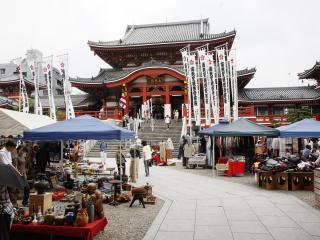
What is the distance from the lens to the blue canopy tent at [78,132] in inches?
409

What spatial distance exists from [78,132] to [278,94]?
91.3 feet

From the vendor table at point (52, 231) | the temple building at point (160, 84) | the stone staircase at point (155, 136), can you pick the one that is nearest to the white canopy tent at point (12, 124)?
the vendor table at point (52, 231)

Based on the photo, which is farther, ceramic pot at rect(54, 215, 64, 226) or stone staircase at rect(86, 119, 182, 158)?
stone staircase at rect(86, 119, 182, 158)

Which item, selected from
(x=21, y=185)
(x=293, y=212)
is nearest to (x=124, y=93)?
(x=293, y=212)

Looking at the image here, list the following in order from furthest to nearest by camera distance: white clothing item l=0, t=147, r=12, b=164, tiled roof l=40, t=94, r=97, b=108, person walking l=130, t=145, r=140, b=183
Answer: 1. tiled roof l=40, t=94, r=97, b=108
2. person walking l=130, t=145, r=140, b=183
3. white clothing item l=0, t=147, r=12, b=164

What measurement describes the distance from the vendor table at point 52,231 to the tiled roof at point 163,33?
3085 cm

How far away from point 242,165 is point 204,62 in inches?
369

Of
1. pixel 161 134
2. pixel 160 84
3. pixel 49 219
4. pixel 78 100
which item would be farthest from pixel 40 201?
pixel 78 100

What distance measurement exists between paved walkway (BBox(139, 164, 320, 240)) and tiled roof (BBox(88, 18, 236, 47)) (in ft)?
86.6

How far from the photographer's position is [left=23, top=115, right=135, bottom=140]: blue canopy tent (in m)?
10.4

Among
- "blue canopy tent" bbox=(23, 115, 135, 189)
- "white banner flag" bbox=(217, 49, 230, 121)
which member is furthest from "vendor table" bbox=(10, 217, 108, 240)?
"white banner flag" bbox=(217, 49, 230, 121)

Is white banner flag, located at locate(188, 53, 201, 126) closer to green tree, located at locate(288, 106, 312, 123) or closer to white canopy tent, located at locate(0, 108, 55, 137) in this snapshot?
green tree, located at locate(288, 106, 312, 123)

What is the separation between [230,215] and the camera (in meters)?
8.41

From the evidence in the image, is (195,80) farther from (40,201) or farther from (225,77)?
(40,201)
